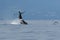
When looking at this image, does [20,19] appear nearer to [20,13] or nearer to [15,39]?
[20,13]

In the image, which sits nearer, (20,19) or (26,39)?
(26,39)

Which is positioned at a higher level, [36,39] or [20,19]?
[20,19]

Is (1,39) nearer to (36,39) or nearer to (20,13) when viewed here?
(36,39)

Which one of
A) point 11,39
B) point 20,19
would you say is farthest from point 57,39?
Result: point 20,19

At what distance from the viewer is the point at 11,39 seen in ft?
81.9

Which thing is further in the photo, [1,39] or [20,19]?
[20,19]

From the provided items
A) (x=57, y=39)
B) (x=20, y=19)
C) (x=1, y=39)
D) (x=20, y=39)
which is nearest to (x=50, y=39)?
(x=57, y=39)

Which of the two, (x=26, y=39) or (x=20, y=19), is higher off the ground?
(x=20, y=19)

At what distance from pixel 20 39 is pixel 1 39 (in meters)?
1.63

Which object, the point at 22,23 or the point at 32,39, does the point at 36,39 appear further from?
the point at 22,23

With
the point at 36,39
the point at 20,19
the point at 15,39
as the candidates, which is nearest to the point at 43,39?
the point at 36,39

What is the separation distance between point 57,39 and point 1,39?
4812 millimetres

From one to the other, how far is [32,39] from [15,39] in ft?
4.92

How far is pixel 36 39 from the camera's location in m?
25.3
